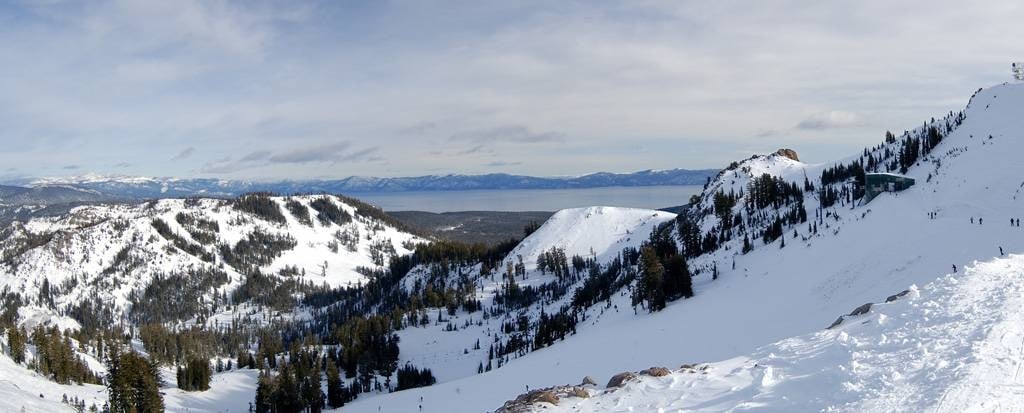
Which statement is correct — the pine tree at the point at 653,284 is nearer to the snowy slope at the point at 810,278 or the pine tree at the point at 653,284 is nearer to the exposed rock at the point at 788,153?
the snowy slope at the point at 810,278

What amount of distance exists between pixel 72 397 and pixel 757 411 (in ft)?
345

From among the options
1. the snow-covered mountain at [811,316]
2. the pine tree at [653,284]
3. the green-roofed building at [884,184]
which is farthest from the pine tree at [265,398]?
the green-roofed building at [884,184]

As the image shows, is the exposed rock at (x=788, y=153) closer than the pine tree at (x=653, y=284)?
No

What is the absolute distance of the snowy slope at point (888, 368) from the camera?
49.5 ft

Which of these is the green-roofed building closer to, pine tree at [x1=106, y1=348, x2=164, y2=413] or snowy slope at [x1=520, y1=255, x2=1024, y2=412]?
snowy slope at [x1=520, y1=255, x2=1024, y2=412]

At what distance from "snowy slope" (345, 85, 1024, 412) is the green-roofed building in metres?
1.72

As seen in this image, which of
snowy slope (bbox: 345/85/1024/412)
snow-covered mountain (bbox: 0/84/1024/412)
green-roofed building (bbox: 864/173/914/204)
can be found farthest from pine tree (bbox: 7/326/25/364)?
green-roofed building (bbox: 864/173/914/204)

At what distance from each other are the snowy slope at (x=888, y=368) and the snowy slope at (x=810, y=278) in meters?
13.5

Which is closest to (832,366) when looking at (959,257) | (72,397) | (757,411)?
(757,411)

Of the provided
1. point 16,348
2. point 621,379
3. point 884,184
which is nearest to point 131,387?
point 16,348

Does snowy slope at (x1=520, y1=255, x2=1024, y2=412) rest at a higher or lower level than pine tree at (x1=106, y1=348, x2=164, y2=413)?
higher

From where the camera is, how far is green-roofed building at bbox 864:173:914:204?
74062mm

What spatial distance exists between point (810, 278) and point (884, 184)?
35.8m

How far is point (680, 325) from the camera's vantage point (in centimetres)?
5312
